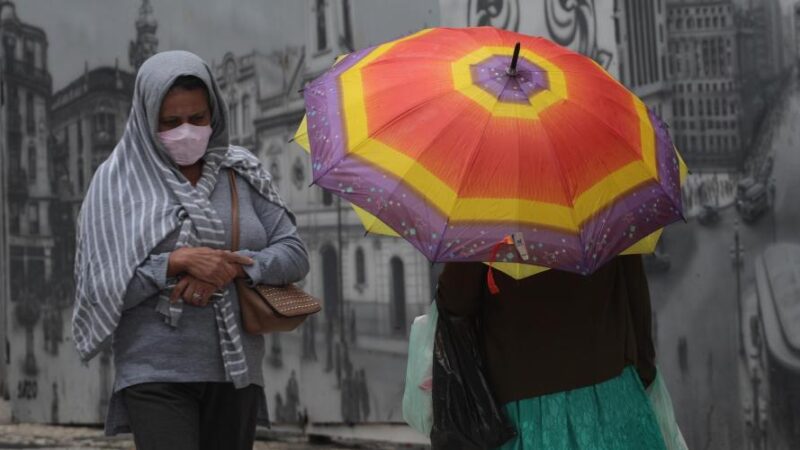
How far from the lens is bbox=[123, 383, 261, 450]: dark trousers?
3023 mm

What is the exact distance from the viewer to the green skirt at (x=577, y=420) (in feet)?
9.66

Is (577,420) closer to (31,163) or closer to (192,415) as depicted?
(192,415)

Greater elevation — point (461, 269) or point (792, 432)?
point (461, 269)

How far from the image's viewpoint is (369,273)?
5.99 metres

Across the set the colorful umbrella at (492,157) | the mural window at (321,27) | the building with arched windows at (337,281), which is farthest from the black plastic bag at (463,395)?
the mural window at (321,27)

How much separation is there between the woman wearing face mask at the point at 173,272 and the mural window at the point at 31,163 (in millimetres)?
3749

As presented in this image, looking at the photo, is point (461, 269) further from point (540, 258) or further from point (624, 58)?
point (624, 58)

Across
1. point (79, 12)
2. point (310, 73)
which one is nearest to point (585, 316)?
point (310, 73)

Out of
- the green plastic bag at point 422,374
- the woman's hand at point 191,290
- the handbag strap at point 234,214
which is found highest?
the handbag strap at point 234,214

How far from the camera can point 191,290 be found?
3.09 meters

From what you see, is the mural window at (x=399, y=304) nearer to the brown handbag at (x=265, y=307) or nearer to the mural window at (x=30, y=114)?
the mural window at (x=30, y=114)

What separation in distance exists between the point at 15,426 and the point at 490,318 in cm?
469

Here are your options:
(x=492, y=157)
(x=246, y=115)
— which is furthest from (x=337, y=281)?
(x=492, y=157)

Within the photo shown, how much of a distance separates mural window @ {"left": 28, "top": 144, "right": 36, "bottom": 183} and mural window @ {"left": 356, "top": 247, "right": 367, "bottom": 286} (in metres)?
2.07
